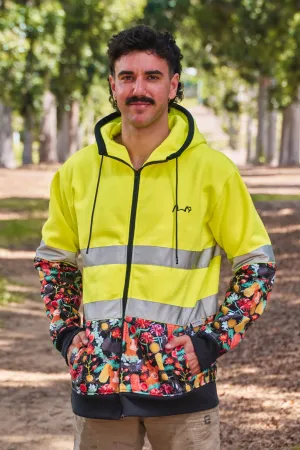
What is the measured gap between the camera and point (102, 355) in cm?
316

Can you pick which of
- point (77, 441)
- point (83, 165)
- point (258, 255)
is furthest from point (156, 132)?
point (77, 441)

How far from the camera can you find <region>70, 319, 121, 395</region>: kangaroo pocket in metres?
3.14

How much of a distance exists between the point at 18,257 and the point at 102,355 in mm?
13640

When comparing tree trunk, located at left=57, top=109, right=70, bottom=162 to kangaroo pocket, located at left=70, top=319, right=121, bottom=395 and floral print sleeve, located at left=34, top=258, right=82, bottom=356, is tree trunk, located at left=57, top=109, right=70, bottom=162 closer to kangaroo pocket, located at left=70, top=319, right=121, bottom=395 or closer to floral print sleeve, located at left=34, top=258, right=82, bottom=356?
floral print sleeve, located at left=34, top=258, right=82, bottom=356

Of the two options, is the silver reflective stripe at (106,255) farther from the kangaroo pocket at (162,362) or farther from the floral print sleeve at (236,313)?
the floral print sleeve at (236,313)

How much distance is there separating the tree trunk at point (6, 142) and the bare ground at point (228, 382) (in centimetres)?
2934

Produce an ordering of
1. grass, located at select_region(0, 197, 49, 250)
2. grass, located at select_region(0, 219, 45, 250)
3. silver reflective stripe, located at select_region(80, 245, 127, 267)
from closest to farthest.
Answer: silver reflective stripe, located at select_region(80, 245, 127, 267)
grass, located at select_region(0, 219, 45, 250)
grass, located at select_region(0, 197, 49, 250)

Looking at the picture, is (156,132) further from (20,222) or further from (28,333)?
(20,222)

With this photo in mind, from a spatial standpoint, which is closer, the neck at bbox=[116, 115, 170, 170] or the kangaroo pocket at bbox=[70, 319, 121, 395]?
the kangaroo pocket at bbox=[70, 319, 121, 395]

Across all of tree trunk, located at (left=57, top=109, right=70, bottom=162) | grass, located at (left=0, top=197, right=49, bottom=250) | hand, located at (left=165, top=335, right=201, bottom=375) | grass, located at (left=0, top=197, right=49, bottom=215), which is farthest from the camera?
tree trunk, located at (left=57, top=109, right=70, bottom=162)

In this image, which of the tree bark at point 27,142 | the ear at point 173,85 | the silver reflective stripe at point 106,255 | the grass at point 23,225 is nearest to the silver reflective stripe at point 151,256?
the silver reflective stripe at point 106,255

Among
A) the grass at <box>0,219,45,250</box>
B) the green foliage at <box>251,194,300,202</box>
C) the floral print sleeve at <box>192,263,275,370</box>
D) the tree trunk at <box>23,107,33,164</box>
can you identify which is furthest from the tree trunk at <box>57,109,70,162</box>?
the floral print sleeve at <box>192,263,275,370</box>

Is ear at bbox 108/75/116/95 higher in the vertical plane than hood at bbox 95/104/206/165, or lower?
higher

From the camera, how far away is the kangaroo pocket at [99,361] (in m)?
3.14
